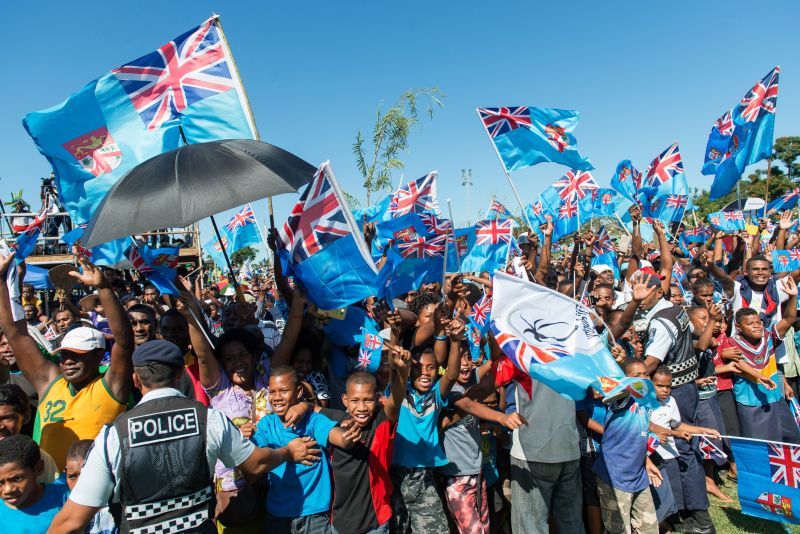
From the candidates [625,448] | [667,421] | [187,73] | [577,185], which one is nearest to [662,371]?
Answer: [667,421]

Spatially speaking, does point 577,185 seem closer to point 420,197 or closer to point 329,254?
point 420,197

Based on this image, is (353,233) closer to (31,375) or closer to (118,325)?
(118,325)

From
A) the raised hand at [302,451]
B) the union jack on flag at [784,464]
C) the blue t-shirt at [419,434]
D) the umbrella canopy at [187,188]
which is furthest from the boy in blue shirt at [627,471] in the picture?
the umbrella canopy at [187,188]

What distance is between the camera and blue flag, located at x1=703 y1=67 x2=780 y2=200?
27.6ft

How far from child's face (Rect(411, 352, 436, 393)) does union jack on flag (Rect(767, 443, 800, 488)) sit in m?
2.75

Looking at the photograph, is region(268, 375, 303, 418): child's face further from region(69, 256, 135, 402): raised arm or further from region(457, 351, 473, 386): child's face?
region(457, 351, 473, 386): child's face

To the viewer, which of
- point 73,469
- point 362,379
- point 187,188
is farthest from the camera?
point 187,188

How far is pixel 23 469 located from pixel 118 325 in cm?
92

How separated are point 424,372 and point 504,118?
5062mm

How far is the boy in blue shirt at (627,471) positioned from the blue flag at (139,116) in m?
4.11

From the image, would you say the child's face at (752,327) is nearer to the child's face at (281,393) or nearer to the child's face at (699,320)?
the child's face at (699,320)

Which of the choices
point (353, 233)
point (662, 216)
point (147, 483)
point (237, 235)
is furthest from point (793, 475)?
point (237, 235)

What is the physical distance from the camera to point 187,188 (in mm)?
3451

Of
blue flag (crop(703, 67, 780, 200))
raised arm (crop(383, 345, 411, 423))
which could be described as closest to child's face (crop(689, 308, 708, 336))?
raised arm (crop(383, 345, 411, 423))
